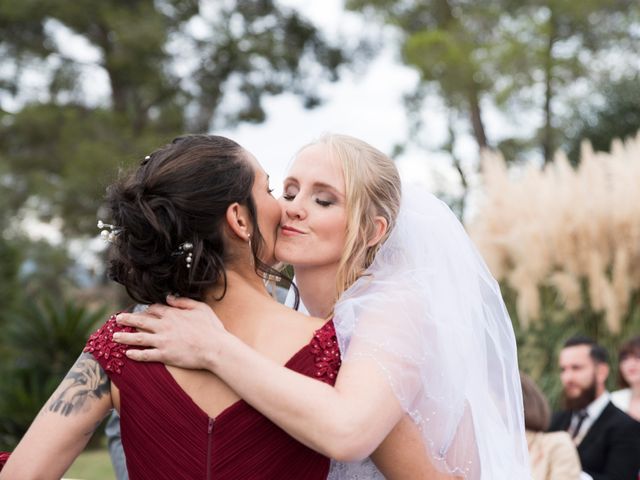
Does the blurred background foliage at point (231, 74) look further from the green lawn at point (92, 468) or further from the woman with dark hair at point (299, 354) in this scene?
the woman with dark hair at point (299, 354)

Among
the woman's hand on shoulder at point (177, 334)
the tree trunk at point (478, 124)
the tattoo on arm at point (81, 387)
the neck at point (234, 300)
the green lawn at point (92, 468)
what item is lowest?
the green lawn at point (92, 468)

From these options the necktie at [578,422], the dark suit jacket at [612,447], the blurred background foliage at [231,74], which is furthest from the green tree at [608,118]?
the dark suit jacket at [612,447]

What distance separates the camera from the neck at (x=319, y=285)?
10.0 ft

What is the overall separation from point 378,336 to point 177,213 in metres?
0.62

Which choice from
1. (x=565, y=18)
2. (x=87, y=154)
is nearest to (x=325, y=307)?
(x=87, y=154)

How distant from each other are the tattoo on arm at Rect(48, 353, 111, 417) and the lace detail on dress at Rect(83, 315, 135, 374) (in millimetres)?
22

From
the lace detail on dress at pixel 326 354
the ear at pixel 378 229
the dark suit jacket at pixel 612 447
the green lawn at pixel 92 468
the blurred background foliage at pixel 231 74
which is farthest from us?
the blurred background foliage at pixel 231 74

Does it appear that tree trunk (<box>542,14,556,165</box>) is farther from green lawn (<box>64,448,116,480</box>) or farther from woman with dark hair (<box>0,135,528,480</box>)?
woman with dark hair (<box>0,135,528,480</box>)

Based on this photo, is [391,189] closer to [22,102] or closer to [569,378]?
[569,378]

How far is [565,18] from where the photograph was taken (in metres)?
19.9

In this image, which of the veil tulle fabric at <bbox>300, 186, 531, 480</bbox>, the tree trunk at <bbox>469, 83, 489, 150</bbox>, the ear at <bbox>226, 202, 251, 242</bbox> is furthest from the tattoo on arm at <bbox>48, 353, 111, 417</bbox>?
the tree trunk at <bbox>469, 83, 489, 150</bbox>

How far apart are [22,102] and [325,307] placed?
649 inches

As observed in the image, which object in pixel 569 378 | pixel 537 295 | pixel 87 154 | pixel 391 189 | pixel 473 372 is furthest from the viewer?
pixel 87 154

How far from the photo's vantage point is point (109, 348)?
2504mm
